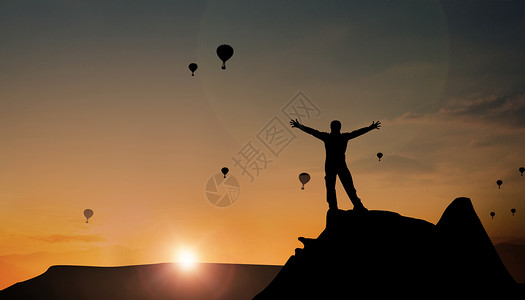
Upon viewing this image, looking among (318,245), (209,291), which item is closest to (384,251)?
(318,245)

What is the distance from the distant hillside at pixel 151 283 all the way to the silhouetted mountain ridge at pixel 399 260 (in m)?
127

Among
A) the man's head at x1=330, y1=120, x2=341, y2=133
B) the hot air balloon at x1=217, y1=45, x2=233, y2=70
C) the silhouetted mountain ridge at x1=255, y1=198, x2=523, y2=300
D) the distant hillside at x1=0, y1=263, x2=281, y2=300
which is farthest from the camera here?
the distant hillside at x1=0, y1=263, x2=281, y2=300

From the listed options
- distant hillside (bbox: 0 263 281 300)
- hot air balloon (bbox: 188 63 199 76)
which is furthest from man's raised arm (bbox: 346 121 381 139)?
distant hillside (bbox: 0 263 281 300)

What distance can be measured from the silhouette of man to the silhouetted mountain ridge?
0.76 meters

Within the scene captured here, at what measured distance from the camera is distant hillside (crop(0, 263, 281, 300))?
461 ft

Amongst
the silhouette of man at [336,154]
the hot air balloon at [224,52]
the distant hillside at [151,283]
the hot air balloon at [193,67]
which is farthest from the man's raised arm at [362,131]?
the distant hillside at [151,283]

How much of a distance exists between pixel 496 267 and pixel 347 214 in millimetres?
4485

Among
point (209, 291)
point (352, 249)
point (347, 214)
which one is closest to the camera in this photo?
point (352, 249)

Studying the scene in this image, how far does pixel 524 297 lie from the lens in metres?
14.0

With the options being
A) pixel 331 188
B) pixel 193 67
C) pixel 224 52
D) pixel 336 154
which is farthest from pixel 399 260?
pixel 193 67

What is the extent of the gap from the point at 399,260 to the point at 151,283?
452 ft

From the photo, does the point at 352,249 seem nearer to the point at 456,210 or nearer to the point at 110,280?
the point at 456,210

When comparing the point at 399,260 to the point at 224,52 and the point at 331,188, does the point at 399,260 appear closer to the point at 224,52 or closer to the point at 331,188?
the point at 331,188

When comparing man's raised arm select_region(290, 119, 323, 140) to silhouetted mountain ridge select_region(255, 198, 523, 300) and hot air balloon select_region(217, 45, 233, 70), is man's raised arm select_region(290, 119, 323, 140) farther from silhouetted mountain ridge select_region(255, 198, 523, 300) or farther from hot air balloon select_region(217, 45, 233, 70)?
hot air balloon select_region(217, 45, 233, 70)
